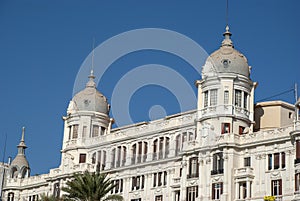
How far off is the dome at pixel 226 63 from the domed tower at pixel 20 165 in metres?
49.2

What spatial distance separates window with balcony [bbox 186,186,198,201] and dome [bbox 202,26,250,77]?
16370 millimetres

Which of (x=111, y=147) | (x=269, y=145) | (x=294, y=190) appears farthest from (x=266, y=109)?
(x=111, y=147)

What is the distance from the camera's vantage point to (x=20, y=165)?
147 meters

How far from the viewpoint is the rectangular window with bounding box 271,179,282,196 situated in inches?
3954

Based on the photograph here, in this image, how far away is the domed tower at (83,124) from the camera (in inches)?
5103

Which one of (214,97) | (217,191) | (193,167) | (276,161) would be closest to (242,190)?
(217,191)

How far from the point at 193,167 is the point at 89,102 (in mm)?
29677

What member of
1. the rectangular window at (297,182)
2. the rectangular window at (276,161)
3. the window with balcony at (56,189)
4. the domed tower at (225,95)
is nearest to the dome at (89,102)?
the window with balcony at (56,189)

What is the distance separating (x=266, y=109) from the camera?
113125 mm

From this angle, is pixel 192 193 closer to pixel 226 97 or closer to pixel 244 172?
pixel 244 172

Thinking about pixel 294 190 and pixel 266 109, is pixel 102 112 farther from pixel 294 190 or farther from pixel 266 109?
pixel 294 190

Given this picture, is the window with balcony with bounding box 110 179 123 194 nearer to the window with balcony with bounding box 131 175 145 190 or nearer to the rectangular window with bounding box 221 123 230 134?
the window with balcony with bounding box 131 175 145 190

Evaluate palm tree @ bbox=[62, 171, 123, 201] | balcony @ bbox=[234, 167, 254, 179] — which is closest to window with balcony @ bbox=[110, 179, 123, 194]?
balcony @ bbox=[234, 167, 254, 179]

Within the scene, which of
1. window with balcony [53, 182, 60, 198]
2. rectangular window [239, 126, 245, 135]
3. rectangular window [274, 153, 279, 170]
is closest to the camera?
rectangular window [274, 153, 279, 170]
